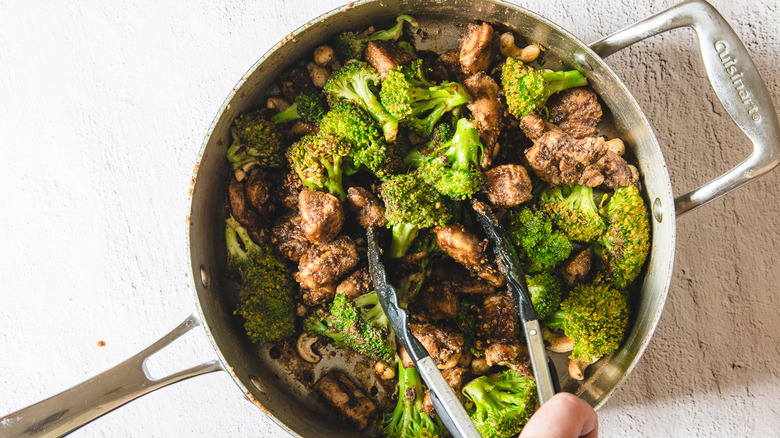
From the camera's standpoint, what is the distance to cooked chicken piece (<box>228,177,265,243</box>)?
6.87 feet

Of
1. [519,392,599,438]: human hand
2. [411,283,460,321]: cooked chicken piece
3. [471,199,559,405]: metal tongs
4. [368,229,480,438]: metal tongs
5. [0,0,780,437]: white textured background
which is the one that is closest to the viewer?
[519,392,599,438]: human hand

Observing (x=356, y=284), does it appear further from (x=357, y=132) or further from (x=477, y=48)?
(x=477, y=48)

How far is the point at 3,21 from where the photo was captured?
2.47 m

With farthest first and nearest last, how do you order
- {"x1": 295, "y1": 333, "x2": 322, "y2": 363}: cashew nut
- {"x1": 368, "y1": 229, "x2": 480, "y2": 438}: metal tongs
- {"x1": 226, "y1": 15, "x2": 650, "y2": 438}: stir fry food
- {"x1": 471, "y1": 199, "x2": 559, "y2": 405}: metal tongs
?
{"x1": 295, "y1": 333, "x2": 322, "y2": 363}: cashew nut → {"x1": 226, "y1": 15, "x2": 650, "y2": 438}: stir fry food → {"x1": 471, "y1": 199, "x2": 559, "y2": 405}: metal tongs → {"x1": 368, "y1": 229, "x2": 480, "y2": 438}: metal tongs

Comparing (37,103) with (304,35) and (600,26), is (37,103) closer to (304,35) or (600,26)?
(304,35)

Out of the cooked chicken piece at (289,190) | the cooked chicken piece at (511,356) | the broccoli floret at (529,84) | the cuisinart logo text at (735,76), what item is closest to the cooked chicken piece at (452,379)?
the cooked chicken piece at (511,356)

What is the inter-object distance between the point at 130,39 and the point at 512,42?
70.4 inches

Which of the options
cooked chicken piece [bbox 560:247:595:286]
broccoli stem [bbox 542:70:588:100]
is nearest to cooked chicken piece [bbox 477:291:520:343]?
cooked chicken piece [bbox 560:247:595:286]

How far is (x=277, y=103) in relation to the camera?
213 cm

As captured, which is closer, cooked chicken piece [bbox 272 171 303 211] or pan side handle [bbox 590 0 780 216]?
pan side handle [bbox 590 0 780 216]

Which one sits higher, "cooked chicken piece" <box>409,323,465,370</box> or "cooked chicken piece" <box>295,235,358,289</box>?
"cooked chicken piece" <box>295,235,358,289</box>

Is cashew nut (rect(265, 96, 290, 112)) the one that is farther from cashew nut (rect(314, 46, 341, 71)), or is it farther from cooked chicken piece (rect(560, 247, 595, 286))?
cooked chicken piece (rect(560, 247, 595, 286))

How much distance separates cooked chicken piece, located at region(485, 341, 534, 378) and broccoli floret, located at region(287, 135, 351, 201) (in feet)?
2.86

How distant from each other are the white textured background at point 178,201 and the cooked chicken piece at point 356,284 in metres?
0.84
